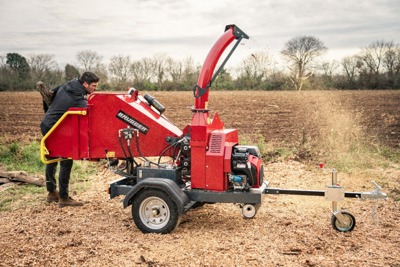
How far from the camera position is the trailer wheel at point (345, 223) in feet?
17.7

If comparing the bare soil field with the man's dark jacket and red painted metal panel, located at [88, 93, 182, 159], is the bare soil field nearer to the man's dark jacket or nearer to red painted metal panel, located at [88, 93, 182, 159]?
red painted metal panel, located at [88, 93, 182, 159]

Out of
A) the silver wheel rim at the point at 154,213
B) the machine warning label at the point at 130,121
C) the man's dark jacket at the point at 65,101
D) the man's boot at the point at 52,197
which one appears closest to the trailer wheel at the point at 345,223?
the silver wheel rim at the point at 154,213

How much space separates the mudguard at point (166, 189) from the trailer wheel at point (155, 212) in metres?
0.09

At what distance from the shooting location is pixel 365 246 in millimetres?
4926

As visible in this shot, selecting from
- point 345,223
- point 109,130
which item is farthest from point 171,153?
point 345,223

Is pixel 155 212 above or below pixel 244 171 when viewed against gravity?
below

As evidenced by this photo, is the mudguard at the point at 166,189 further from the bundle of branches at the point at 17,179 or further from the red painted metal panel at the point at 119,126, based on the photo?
the bundle of branches at the point at 17,179

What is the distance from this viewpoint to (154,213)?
5.45m

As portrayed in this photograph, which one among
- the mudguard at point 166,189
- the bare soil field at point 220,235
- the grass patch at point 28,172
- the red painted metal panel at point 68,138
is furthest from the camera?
the grass patch at point 28,172

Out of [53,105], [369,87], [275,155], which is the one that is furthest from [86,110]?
[369,87]

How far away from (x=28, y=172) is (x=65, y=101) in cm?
371

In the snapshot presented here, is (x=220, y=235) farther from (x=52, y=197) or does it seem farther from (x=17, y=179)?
(x=17, y=179)

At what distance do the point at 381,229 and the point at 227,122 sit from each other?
42.4 feet

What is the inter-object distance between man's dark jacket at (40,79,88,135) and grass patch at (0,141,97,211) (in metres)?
1.63
